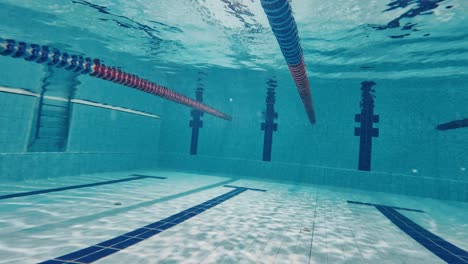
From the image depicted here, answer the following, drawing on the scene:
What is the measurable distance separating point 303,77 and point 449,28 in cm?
484

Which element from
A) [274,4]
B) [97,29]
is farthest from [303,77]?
[97,29]

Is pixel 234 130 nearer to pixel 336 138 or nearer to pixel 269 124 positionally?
pixel 269 124

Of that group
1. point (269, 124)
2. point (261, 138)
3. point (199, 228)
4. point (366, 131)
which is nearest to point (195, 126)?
point (261, 138)

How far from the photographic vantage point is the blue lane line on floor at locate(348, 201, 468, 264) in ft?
16.1

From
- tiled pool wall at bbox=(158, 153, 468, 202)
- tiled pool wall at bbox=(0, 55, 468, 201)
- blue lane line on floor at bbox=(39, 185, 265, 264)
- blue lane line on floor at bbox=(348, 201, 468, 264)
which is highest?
tiled pool wall at bbox=(0, 55, 468, 201)

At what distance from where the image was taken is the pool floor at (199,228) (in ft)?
12.9

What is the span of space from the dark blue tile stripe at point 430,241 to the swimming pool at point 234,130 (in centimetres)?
5

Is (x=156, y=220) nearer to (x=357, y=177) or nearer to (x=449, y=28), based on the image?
(x=449, y=28)

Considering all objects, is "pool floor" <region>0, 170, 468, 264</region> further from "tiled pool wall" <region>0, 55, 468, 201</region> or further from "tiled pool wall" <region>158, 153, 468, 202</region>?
"tiled pool wall" <region>158, 153, 468, 202</region>

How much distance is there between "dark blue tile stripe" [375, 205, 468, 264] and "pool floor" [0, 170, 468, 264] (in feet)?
0.12

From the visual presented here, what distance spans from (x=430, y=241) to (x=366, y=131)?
942 cm

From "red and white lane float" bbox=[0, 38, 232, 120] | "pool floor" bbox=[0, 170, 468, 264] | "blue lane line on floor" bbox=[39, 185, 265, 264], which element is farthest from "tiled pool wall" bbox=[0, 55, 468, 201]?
"blue lane line on floor" bbox=[39, 185, 265, 264]

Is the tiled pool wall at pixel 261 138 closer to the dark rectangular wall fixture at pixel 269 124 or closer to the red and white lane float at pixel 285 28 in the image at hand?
the dark rectangular wall fixture at pixel 269 124

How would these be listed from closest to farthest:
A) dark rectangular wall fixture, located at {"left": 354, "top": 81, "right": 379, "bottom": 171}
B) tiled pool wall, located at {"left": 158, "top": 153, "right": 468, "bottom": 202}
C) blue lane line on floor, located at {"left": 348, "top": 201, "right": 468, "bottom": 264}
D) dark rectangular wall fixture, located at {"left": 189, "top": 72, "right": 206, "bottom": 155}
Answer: blue lane line on floor, located at {"left": 348, "top": 201, "right": 468, "bottom": 264}
tiled pool wall, located at {"left": 158, "top": 153, "right": 468, "bottom": 202}
dark rectangular wall fixture, located at {"left": 354, "top": 81, "right": 379, "bottom": 171}
dark rectangular wall fixture, located at {"left": 189, "top": 72, "right": 206, "bottom": 155}
